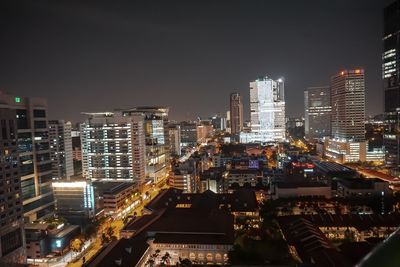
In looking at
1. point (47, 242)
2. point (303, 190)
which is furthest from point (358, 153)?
point (47, 242)

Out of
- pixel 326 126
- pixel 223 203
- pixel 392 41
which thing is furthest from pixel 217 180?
pixel 326 126

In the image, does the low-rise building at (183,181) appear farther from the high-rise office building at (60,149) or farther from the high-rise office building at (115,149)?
the high-rise office building at (60,149)

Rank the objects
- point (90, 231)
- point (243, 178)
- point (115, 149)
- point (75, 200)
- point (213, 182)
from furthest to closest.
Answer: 1. point (115, 149)
2. point (243, 178)
3. point (213, 182)
4. point (75, 200)
5. point (90, 231)

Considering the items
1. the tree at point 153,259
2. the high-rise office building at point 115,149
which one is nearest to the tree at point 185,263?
the tree at point 153,259

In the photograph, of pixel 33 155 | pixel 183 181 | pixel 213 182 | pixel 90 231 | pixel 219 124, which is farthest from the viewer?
pixel 219 124

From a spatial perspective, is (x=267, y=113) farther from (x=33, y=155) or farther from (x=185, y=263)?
(x=185, y=263)

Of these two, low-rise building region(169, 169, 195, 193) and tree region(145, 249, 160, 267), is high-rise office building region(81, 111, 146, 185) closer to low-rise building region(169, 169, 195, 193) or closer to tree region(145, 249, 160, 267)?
low-rise building region(169, 169, 195, 193)

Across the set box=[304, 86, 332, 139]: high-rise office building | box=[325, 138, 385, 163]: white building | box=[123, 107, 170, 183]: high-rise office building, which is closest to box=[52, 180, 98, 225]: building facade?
box=[123, 107, 170, 183]: high-rise office building
